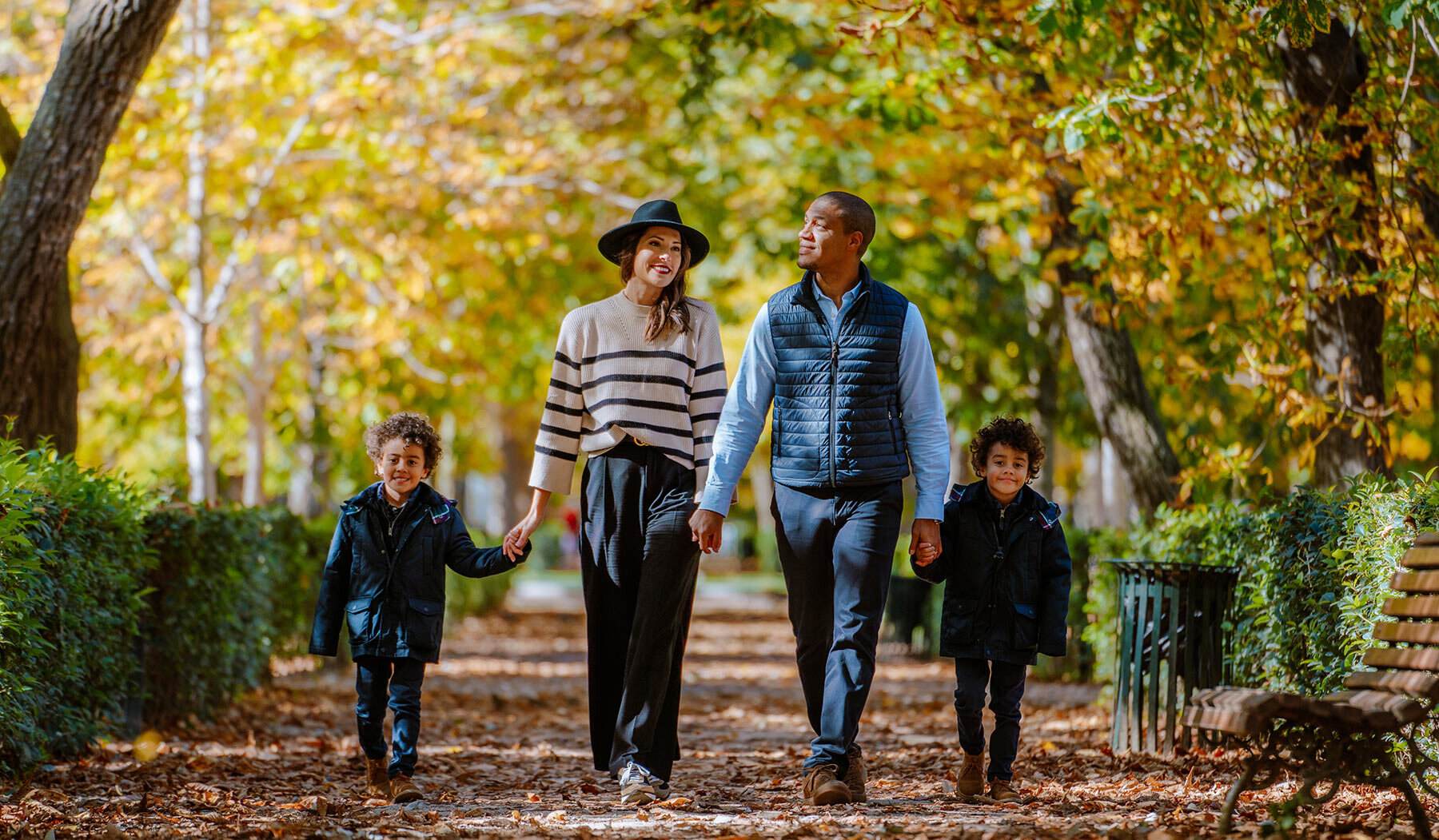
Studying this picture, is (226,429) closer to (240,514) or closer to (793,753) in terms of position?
(240,514)

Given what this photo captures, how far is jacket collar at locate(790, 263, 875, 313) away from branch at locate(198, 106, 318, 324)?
353 inches

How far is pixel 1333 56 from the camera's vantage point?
7766 millimetres

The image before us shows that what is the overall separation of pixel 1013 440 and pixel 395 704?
8.80ft

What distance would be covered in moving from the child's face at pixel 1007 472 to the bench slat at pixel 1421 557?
138 cm

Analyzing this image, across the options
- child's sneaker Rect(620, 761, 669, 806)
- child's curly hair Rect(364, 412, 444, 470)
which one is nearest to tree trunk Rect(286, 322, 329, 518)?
child's curly hair Rect(364, 412, 444, 470)

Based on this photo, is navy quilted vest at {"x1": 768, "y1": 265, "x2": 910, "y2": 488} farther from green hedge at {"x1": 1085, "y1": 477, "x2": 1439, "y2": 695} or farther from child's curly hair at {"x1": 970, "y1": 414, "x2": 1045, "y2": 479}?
green hedge at {"x1": 1085, "y1": 477, "x2": 1439, "y2": 695}

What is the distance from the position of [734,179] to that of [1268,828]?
13.2m

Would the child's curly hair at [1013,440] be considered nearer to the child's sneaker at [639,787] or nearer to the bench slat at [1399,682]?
the bench slat at [1399,682]

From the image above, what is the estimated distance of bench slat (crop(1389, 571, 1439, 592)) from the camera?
4.67 m

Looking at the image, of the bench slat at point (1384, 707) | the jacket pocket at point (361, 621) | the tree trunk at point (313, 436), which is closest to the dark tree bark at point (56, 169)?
the jacket pocket at point (361, 621)

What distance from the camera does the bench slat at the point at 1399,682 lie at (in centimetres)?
441

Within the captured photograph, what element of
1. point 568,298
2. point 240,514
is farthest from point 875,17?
point 568,298

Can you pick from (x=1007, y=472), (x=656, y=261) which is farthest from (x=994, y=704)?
(x=656, y=261)

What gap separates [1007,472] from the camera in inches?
217
